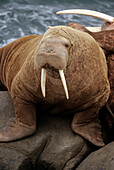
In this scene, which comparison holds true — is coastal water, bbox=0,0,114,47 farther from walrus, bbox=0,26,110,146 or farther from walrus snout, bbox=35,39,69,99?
walrus snout, bbox=35,39,69,99

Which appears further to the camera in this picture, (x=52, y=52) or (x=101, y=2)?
(x=101, y=2)

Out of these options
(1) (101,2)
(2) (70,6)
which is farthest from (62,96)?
(1) (101,2)

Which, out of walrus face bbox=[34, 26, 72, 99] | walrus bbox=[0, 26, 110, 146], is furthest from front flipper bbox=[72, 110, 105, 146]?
Result: walrus face bbox=[34, 26, 72, 99]

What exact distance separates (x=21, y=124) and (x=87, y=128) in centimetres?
93

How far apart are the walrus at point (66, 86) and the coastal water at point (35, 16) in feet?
20.5

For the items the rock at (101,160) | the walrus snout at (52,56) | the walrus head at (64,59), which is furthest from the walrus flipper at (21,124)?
the walrus snout at (52,56)

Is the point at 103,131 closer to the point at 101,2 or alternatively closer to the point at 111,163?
the point at 111,163

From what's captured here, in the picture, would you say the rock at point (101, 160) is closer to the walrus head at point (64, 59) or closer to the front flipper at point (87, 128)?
the front flipper at point (87, 128)

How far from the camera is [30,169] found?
12.7 feet

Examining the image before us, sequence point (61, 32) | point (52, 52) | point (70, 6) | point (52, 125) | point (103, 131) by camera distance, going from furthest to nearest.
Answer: point (70, 6), point (103, 131), point (52, 125), point (61, 32), point (52, 52)

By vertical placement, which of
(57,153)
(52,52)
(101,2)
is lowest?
(101,2)

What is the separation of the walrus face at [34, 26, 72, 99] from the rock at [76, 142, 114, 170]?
Result: 993 mm

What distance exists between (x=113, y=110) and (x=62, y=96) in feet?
4.47

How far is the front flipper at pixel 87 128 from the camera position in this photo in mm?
4070
